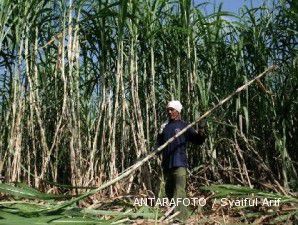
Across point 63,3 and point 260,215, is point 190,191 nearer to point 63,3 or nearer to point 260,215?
point 260,215

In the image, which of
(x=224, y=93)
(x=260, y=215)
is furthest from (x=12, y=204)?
(x=224, y=93)

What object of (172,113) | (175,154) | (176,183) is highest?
(172,113)

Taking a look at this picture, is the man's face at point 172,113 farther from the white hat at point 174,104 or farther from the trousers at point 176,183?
the trousers at point 176,183

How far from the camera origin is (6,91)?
402cm

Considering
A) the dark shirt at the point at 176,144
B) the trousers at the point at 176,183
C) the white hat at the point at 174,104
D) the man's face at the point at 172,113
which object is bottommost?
the trousers at the point at 176,183

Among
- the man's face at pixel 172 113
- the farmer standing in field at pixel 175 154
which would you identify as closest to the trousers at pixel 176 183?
the farmer standing in field at pixel 175 154

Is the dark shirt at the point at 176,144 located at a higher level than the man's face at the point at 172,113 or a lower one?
lower

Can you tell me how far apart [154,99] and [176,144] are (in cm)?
54

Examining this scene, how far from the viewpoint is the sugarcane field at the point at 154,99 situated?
3.35 metres

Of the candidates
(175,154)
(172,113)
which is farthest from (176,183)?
Answer: (172,113)

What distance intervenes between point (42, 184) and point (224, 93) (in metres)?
1.58

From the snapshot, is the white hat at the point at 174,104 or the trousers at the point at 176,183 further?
the white hat at the point at 174,104

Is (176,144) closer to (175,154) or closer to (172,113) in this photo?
(175,154)

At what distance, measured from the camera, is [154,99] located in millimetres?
3684
